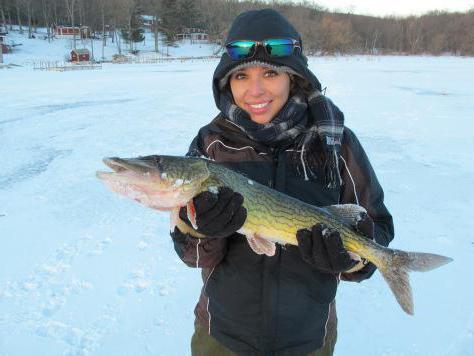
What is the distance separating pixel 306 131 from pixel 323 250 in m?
0.63

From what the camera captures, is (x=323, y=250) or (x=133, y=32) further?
(x=133, y=32)

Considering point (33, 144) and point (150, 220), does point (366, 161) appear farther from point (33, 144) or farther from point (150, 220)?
point (33, 144)

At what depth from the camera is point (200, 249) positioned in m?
2.01

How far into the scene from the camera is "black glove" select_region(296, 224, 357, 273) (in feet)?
6.29

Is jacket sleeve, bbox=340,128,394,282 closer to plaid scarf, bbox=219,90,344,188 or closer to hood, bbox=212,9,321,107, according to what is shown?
plaid scarf, bbox=219,90,344,188

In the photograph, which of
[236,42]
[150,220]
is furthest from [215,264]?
[150,220]

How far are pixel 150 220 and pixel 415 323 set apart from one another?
310 cm

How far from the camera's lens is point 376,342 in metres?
3.00

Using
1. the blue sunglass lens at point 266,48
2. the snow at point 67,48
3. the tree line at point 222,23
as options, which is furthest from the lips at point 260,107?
the tree line at point 222,23

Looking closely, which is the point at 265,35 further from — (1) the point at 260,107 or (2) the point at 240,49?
(1) the point at 260,107

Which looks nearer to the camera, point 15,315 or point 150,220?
point 15,315

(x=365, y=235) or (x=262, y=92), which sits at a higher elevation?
(x=262, y=92)

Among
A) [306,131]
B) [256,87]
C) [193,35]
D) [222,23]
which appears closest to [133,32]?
[193,35]

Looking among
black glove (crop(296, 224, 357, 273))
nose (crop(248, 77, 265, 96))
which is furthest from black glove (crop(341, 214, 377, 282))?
nose (crop(248, 77, 265, 96))
